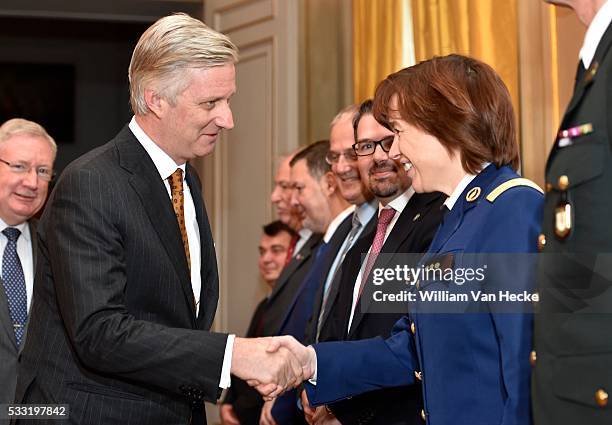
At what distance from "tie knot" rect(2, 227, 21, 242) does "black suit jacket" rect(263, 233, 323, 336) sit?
1312 millimetres

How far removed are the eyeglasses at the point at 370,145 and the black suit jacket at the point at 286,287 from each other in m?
1.06

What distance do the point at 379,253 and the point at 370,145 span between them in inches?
23.0

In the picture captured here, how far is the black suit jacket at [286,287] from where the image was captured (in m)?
4.63

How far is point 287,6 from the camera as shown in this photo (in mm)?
6375

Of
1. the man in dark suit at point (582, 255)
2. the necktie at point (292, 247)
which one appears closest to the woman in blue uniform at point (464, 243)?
the man in dark suit at point (582, 255)

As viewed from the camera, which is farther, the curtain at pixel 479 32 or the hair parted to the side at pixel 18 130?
the curtain at pixel 479 32

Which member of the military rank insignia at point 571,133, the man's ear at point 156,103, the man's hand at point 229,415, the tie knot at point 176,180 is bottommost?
the man's hand at point 229,415

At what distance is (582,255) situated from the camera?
1868mm

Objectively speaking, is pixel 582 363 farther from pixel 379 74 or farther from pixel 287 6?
pixel 287 6

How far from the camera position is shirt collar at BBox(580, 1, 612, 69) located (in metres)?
1.89

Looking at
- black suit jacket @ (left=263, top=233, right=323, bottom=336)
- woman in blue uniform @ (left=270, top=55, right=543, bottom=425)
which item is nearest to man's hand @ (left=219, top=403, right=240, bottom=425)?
black suit jacket @ (left=263, top=233, right=323, bottom=336)

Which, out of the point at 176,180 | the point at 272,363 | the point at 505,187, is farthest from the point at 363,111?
the point at 505,187

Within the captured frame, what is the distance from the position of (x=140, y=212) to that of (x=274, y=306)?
2.27 m

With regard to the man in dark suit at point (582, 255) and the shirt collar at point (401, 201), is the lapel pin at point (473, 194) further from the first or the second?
the shirt collar at point (401, 201)
